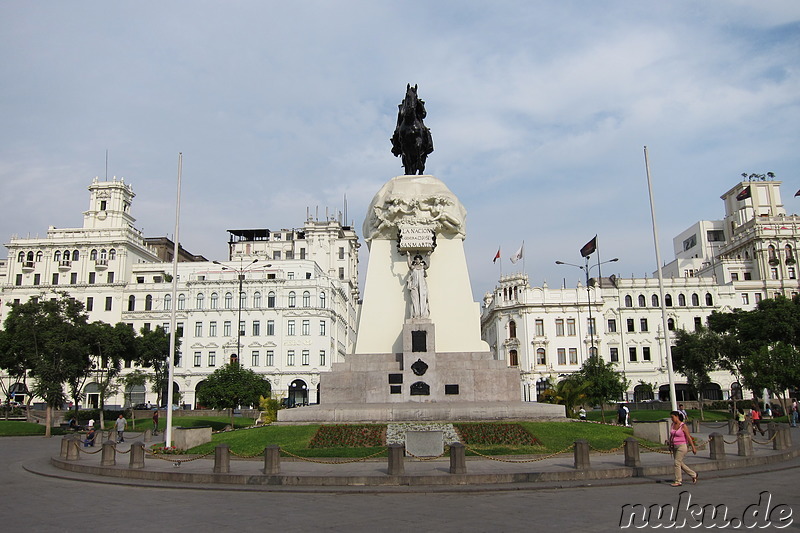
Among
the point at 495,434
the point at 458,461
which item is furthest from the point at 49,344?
the point at 458,461

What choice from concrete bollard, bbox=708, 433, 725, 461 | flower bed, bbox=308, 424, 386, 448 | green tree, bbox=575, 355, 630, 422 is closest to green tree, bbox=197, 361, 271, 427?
flower bed, bbox=308, 424, 386, 448

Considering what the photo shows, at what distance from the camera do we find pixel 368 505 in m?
12.2

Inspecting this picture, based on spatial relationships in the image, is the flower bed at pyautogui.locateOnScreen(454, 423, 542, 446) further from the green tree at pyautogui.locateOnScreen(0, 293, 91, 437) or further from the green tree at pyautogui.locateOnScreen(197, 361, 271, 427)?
the green tree at pyautogui.locateOnScreen(0, 293, 91, 437)

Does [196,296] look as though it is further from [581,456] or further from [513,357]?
[581,456]

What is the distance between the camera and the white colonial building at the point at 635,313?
74.1 meters

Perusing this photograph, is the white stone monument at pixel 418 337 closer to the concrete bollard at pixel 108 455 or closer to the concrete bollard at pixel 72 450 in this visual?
the concrete bollard at pixel 108 455

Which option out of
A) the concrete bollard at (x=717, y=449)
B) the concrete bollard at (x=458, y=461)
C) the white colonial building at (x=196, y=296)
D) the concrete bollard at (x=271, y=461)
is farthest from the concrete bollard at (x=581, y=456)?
the white colonial building at (x=196, y=296)

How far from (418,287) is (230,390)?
1891 centimetres

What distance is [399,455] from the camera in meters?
14.8

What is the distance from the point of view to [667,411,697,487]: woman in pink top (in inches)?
529

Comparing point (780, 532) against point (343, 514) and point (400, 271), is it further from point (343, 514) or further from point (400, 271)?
point (400, 271)

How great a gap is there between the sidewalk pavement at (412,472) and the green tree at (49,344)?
24498 millimetres

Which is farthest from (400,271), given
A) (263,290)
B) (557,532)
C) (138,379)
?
(263,290)

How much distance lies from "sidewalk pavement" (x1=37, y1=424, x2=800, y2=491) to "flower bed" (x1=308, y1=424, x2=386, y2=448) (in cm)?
132
